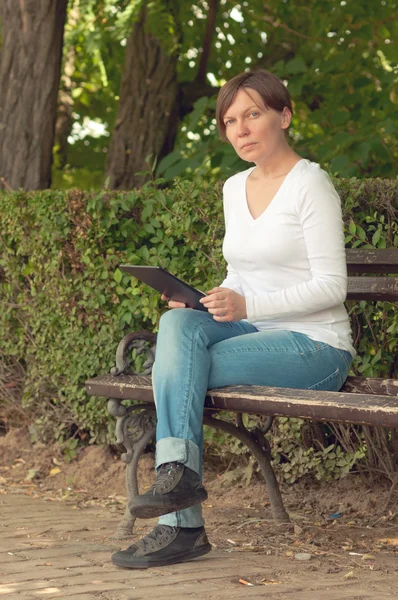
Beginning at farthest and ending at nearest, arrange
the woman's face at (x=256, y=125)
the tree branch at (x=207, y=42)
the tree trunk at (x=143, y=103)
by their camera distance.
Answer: the tree branch at (x=207, y=42) → the tree trunk at (x=143, y=103) → the woman's face at (x=256, y=125)

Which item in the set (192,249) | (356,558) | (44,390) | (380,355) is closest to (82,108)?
(44,390)

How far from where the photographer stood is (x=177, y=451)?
3701 mm

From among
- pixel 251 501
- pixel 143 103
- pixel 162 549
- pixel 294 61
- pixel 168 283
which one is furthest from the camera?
pixel 143 103

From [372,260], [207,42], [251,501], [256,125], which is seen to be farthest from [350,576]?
[207,42]

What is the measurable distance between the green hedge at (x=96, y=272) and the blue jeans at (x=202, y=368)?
91 centimetres

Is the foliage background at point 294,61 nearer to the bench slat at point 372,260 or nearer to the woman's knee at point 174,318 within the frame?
the bench slat at point 372,260

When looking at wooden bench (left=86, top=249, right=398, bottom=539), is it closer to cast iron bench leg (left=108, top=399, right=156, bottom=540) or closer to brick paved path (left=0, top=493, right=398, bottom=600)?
cast iron bench leg (left=108, top=399, right=156, bottom=540)

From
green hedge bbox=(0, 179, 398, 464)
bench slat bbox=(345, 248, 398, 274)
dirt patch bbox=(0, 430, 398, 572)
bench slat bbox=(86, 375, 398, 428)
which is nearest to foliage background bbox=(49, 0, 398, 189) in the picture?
green hedge bbox=(0, 179, 398, 464)

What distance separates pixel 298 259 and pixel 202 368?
0.59 metres

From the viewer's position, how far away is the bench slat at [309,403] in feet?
11.2

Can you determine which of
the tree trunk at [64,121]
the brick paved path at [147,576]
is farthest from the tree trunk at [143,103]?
the brick paved path at [147,576]

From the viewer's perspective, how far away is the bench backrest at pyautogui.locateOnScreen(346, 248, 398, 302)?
14.1ft

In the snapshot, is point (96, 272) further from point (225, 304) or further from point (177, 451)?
point (177, 451)

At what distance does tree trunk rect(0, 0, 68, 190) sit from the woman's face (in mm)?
3821
